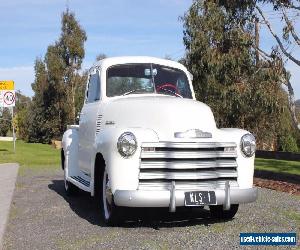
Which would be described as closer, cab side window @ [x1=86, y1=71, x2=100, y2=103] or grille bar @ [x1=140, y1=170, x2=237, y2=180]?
grille bar @ [x1=140, y1=170, x2=237, y2=180]

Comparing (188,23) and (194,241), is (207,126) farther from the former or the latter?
(188,23)

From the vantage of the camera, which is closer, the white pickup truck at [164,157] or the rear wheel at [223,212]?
the white pickup truck at [164,157]

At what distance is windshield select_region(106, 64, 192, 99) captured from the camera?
7.83 m

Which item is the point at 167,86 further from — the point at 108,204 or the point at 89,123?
the point at 108,204

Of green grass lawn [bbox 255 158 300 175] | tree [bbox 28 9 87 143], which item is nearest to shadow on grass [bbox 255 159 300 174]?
green grass lawn [bbox 255 158 300 175]

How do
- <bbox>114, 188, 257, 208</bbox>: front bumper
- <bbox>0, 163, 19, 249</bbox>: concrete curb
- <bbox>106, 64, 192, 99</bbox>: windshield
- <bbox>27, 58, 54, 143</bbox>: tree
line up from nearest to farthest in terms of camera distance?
<bbox>114, 188, 257, 208</bbox>: front bumper
<bbox>0, 163, 19, 249</bbox>: concrete curb
<bbox>106, 64, 192, 99</bbox>: windshield
<bbox>27, 58, 54, 143</bbox>: tree

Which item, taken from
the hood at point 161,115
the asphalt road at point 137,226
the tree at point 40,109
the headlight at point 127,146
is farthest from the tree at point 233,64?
the tree at point 40,109

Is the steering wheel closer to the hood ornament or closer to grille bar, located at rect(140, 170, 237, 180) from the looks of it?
the hood ornament

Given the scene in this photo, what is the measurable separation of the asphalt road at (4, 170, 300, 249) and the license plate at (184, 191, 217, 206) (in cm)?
38

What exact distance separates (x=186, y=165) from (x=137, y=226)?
1124mm

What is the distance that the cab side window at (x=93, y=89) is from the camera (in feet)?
26.6

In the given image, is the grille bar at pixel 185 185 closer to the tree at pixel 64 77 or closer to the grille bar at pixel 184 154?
the grille bar at pixel 184 154

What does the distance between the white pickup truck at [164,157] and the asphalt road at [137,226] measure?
1.06 ft

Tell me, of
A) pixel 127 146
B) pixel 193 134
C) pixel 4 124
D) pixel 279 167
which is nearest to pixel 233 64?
pixel 279 167
